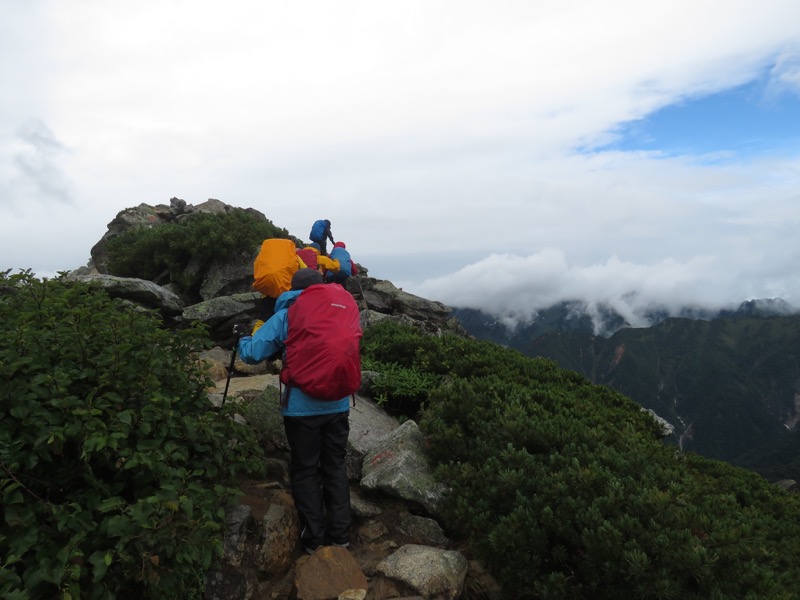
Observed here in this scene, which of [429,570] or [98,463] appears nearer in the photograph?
[98,463]

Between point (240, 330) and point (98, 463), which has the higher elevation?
point (240, 330)

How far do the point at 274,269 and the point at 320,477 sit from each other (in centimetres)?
304

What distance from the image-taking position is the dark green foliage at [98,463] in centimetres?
375

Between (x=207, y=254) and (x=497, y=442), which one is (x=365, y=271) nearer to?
(x=207, y=254)

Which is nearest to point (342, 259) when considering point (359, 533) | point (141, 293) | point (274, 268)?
point (274, 268)

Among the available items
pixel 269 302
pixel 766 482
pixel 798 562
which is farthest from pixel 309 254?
pixel 766 482

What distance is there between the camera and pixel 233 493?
498cm

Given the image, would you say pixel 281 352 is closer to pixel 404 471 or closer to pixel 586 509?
pixel 404 471

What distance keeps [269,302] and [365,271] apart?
56.2 feet

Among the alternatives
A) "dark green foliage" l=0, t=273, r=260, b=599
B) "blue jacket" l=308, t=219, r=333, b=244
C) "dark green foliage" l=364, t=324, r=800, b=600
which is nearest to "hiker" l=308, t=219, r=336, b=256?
"blue jacket" l=308, t=219, r=333, b=244

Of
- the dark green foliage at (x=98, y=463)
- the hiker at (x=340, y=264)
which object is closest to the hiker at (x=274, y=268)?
the dark green foliage at (x=98, y=463)

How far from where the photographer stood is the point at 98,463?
176 inches

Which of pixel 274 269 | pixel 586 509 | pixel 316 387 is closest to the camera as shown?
pixel 586 509

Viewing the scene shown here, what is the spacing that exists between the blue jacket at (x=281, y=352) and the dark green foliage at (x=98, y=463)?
989mm
